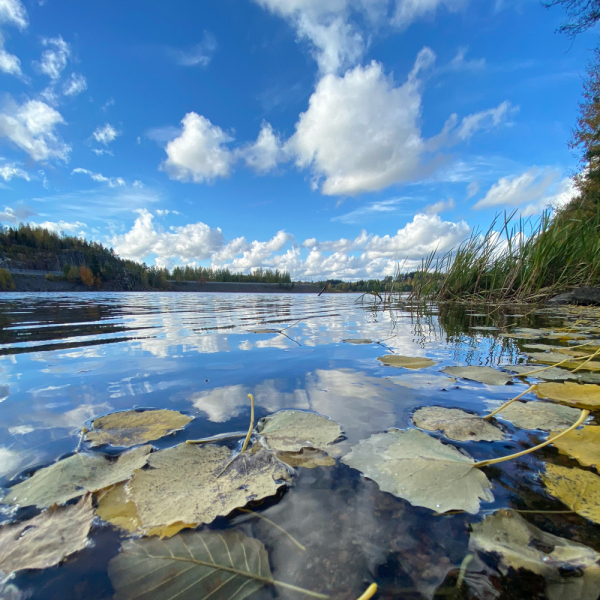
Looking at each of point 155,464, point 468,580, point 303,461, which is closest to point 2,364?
point 155,464

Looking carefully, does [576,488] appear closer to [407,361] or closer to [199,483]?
[199,483]

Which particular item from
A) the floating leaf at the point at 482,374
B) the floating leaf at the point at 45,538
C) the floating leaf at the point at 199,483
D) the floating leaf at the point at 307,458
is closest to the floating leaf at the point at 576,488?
the floating leaf at the point at 307,458

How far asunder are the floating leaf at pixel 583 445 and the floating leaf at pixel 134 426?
1.13 m

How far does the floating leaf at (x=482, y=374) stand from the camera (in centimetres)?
133

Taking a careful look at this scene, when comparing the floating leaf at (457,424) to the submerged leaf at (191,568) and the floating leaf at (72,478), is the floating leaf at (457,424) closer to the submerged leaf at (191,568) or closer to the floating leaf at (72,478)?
the submerged leaf at (191,568)

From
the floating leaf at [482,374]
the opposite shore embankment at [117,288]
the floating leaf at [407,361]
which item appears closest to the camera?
the floating leaf at [482,374]

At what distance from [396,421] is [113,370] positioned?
5.17 ft

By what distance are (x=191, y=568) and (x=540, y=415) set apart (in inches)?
43.5

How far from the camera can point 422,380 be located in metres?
1.43

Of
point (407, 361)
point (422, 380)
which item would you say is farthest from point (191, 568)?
point (407, 361)

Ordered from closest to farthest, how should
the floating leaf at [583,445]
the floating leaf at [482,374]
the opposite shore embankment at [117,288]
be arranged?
the floating leaf at [583,445] < the floating leaf at [482,374] < the opposite shore embankment at [117,288]

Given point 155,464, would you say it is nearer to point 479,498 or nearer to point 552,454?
point 479,498

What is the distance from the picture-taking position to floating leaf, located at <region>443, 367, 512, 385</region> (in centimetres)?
133

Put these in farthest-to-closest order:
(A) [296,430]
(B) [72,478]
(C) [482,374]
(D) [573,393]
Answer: (C) [482,374] → (D) [573,393] → (A) [296,430] → (B) [72,478]
